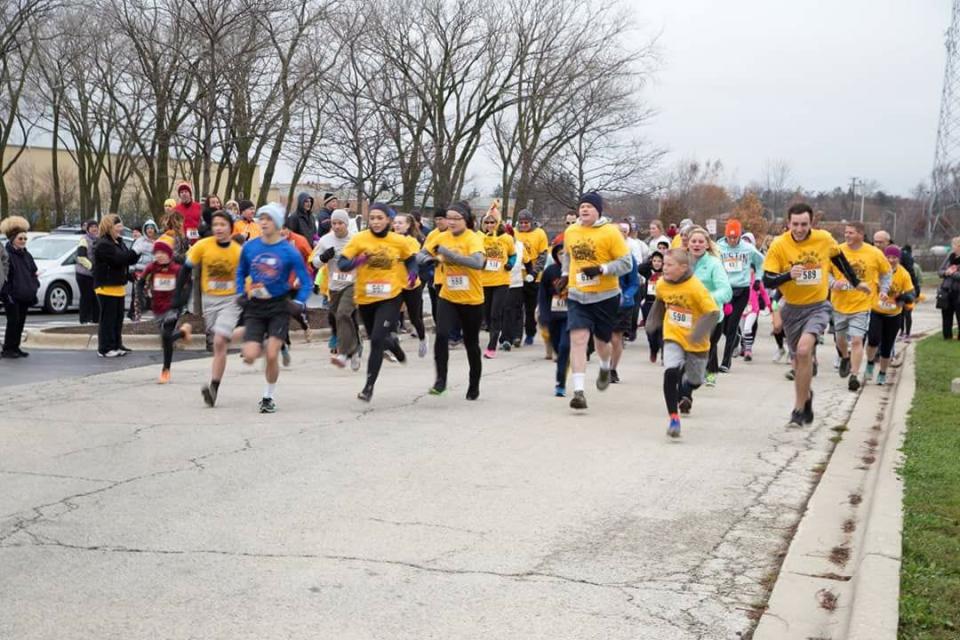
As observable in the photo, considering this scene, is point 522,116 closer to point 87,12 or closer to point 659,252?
point 87,12

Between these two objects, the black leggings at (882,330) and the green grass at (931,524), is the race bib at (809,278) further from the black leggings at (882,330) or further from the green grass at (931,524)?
the black leggings at (882,330)

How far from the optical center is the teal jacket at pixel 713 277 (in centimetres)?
1142

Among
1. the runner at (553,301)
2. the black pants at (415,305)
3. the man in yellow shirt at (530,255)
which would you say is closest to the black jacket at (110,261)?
the black pants at (415,305)

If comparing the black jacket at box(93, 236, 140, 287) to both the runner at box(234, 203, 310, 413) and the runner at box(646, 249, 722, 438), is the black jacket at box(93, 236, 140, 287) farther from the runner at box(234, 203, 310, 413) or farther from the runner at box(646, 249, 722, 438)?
the runner at box(646, 249, 722, 438)

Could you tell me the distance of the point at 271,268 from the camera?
35.6 ft

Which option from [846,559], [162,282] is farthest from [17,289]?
[846,559]

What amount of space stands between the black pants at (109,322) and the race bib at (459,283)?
5.92 metres

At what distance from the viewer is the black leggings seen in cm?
1452

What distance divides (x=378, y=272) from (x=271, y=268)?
1141 millimetres

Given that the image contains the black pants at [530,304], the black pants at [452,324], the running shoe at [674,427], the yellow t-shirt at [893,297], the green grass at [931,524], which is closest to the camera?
the green grass at [931,524]

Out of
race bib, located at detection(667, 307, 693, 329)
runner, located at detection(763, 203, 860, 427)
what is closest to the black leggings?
runner, located at detection(763, 203, 860, 427)

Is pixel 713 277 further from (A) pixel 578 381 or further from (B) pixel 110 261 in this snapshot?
(B) pixel 110 261

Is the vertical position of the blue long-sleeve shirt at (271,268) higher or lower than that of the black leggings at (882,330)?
higher

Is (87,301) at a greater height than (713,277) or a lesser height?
lesser
